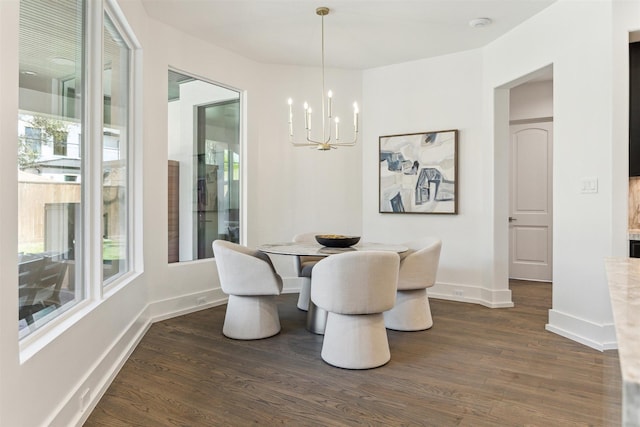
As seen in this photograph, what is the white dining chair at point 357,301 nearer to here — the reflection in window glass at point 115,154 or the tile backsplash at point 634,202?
the reflection in window glass at point 115,154

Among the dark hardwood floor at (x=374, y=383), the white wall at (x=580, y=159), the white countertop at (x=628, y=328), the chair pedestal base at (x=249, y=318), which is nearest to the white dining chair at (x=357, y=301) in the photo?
the dark hardwood floor at (x=374, y=383)

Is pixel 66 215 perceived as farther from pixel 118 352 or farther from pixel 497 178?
pixel 497 178

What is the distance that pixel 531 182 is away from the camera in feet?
19.8

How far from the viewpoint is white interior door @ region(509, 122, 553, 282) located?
5914 millimetres

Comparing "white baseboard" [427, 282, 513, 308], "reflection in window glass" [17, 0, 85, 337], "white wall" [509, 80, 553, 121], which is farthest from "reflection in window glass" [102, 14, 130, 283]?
"white wall" [509, 80, 553, 121]

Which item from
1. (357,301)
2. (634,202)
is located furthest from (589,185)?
(357,301)

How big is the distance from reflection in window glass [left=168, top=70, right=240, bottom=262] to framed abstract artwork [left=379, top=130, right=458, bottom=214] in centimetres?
187

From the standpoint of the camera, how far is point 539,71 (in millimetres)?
3830

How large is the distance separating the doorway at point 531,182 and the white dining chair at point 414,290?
3085 millimetres

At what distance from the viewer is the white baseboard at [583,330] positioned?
3082 millimetres

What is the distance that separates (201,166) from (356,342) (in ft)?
9.09

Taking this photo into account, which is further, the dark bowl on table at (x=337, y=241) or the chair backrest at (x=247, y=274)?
the dark bowl on table at (x=337, y=241)

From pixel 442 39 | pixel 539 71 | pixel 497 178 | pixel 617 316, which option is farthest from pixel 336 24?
pixel 617 316

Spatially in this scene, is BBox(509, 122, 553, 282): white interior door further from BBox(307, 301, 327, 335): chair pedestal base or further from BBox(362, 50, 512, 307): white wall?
BBox(307, 301, 327, 335): chair pedestal base
